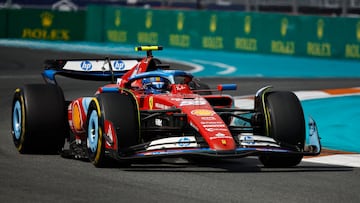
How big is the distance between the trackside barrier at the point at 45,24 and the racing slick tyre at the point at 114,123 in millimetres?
28672

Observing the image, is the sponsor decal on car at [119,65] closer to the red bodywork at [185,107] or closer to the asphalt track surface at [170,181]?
the red bodywork at [185,107]

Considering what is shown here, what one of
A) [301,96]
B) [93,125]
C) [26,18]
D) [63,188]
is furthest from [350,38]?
[63,188]

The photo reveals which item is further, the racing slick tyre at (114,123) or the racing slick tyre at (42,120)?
the racing slick tyre at (42,120)

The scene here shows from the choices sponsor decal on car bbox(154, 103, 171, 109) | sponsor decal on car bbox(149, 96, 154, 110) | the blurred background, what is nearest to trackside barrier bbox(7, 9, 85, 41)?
the blurred background

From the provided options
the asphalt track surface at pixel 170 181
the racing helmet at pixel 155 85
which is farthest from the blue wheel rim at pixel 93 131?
the racing helmet at pixel 155 85

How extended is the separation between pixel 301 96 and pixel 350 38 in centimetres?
1113

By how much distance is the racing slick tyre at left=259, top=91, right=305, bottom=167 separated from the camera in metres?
11.1

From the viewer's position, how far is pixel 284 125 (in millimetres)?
11148

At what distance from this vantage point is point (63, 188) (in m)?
9.26

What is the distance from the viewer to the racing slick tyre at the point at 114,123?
1060 centimetres

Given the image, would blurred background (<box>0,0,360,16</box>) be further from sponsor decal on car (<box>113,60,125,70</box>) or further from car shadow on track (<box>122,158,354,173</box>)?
car shadow on track (<box>122,158,354,173</box>)

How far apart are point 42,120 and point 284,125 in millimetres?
2821

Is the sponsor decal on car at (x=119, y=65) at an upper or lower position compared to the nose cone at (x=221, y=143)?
upper

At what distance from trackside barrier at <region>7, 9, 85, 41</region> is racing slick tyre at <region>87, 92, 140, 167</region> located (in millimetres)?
28672
